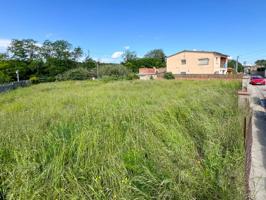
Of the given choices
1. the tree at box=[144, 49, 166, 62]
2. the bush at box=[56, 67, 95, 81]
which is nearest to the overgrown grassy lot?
the bush at box=[56, 67, 95, 81]

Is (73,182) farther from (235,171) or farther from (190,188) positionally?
(235,171)

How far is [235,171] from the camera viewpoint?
212cm

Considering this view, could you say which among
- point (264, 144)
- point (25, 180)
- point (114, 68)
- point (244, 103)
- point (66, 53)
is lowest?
point (264, 144)

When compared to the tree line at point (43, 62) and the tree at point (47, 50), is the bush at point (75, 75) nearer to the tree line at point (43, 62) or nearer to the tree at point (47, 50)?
the tree line at point (43, 62)

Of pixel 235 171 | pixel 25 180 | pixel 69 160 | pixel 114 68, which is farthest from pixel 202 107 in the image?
pixel 114 68

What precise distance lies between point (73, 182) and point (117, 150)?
29.8 inches

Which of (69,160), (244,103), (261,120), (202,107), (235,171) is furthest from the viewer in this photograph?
(261,120)

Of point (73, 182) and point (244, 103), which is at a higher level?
point (244, 103)

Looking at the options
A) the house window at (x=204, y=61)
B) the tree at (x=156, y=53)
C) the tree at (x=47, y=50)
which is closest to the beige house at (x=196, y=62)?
the house window at (x=204, y=61)

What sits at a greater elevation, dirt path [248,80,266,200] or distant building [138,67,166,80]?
distant building [138,67,166,80]

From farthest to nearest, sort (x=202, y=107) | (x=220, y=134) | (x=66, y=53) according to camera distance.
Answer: (x=66, y=53) < (x=202, y=107) < (x=220, y=134)

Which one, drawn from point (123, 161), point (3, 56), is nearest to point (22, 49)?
point (3, 56)

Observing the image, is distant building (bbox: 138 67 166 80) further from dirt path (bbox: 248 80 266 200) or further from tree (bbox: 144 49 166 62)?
tree (bbox: 144 49 166 62)

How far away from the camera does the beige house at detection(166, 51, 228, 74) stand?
32781 mm
